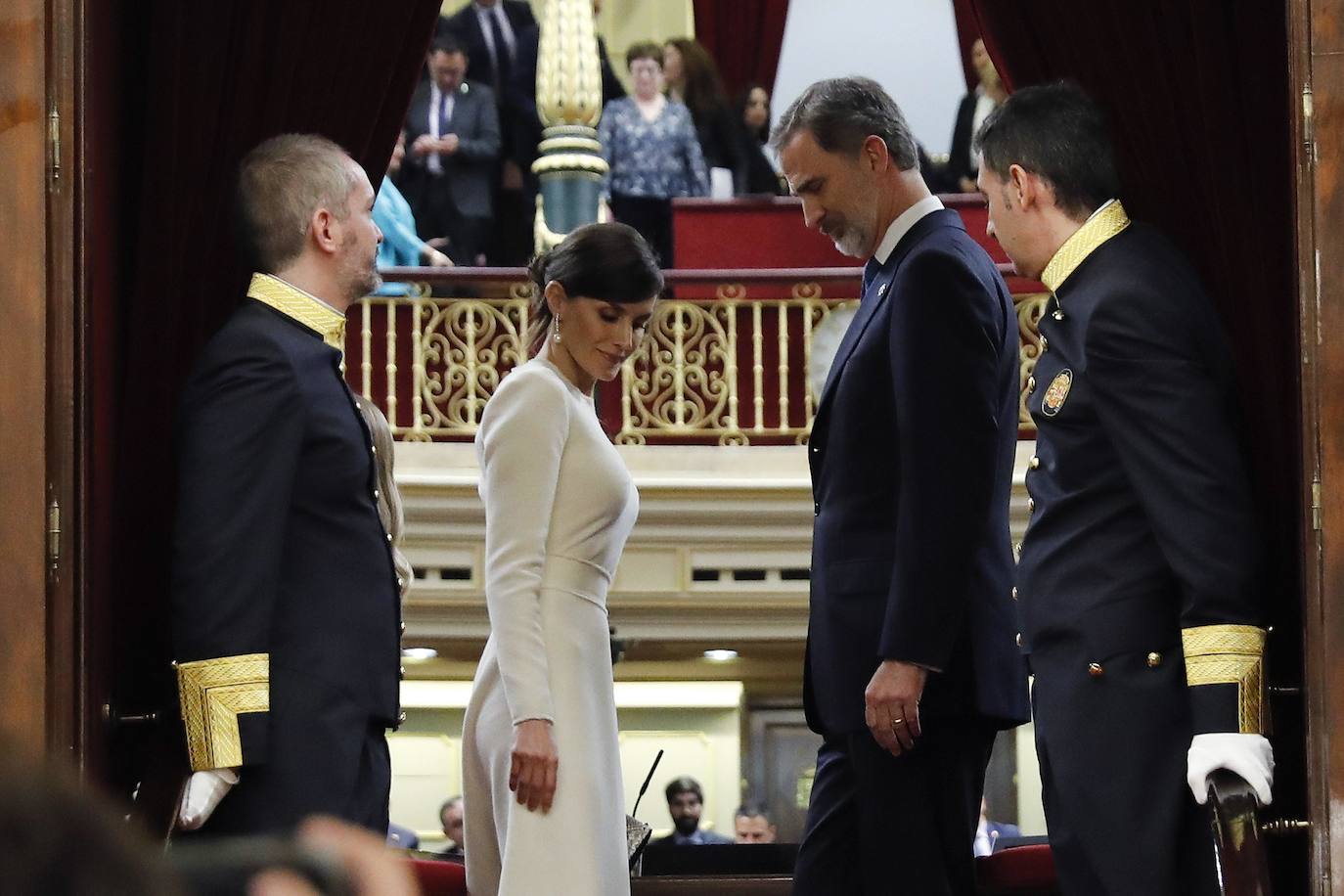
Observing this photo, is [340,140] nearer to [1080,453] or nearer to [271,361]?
[271,361]

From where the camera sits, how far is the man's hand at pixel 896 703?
273 centimetres

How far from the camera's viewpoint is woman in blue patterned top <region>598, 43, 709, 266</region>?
9.73 metres

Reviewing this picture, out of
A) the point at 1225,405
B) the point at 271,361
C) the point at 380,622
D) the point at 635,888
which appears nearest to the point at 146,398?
the point at 271,361

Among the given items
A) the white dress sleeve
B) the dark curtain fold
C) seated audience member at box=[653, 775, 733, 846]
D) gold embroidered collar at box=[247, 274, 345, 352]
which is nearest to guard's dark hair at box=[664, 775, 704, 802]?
seated audience member at box=[653, 775, 733, 846]

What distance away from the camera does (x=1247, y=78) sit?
9.75ft

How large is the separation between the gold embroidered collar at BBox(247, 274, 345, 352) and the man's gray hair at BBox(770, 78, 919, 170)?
2.37 ft

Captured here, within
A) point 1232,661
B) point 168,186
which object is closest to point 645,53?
point 168,186

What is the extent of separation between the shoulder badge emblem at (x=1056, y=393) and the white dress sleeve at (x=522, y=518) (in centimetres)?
71

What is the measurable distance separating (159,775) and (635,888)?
102 cm

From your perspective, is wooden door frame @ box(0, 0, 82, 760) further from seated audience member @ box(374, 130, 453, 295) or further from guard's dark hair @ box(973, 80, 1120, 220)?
seated audience member @ box(374, 130, 453, 295)

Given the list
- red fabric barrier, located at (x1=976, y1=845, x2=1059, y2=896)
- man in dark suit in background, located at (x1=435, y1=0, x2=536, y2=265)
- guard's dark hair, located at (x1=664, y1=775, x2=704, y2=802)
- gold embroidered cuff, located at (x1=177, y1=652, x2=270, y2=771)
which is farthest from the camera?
man in dark suit in background, located at (x1=435, y1=0, x2=536, y2=265)

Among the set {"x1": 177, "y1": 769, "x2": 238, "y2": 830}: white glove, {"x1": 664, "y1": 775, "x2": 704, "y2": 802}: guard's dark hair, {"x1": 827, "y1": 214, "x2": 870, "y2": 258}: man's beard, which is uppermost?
{"x1": 827, "y1": 214, "x2": 870, "y2": 258}: man's beard

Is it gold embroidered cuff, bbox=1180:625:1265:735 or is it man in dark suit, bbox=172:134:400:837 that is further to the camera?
man in dark suit, bbox=172:134:400:837

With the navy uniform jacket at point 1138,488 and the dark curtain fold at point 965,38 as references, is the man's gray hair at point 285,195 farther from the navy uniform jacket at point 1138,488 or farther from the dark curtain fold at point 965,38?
the dark curtain fold at point 965,38
